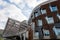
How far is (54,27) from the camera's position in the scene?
99.4 ft

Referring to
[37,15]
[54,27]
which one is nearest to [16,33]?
[37,15]

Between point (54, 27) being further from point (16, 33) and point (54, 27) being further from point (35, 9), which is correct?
point (16, 33)

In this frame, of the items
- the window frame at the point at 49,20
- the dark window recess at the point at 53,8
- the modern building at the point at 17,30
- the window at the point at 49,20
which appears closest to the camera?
the window frame at the point at 49,20

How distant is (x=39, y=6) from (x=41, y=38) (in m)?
6.99

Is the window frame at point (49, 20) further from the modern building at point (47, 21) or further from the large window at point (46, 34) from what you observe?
the large window at point (46, 34)

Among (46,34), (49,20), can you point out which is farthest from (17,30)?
(49,20)

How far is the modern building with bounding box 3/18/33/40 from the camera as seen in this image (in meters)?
33.8

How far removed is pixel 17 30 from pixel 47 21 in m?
9.32

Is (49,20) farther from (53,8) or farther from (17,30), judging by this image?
(17,30)

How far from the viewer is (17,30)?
3791cm

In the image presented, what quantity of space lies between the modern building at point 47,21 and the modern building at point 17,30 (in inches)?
79.0

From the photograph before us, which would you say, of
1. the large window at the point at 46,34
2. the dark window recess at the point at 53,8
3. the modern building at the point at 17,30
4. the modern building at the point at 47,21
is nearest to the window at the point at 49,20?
the modern building at the point at 47,21

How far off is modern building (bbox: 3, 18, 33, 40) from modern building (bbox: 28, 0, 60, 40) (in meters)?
2.01

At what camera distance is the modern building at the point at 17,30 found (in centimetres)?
3381
